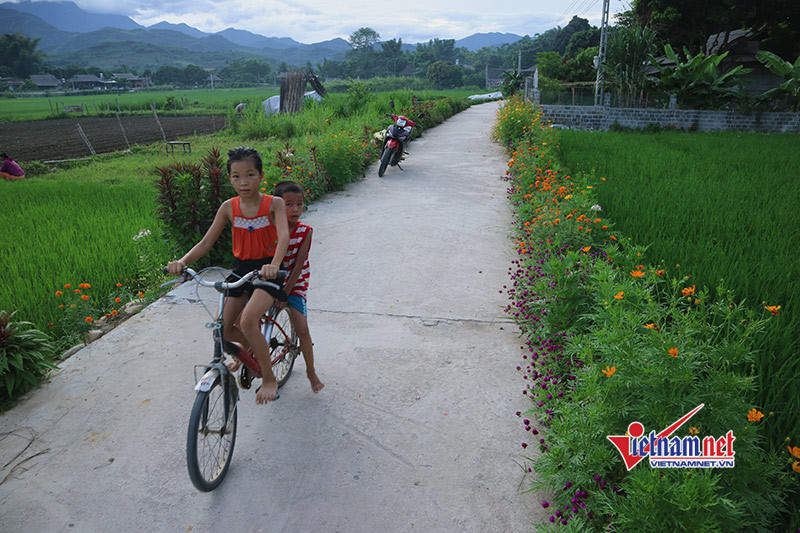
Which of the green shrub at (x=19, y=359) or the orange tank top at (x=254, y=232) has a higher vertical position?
the orange tank top at (x=254, y=232)

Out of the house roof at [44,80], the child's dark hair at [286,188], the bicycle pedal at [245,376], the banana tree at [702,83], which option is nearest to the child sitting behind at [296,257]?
the child's dark hair at [286,188]

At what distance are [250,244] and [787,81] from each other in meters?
18.7

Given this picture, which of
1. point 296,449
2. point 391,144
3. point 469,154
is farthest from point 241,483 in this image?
point 469,154

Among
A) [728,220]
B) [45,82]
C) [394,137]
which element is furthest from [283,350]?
[45,82]

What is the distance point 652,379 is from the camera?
2012 millimetres

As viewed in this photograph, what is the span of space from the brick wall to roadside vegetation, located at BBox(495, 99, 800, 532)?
13.8 meters

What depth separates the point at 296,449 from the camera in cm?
266

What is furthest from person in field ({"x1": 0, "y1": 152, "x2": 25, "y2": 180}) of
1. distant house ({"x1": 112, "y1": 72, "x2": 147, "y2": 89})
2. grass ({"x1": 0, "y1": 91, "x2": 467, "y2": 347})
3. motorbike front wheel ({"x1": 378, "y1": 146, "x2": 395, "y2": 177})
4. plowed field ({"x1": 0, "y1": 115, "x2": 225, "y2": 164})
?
distant house ({"x1": 112, "y1": 72, "x2": 147, "y2": 89})

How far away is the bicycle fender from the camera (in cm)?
223

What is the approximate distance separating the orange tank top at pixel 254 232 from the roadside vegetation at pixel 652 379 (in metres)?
1.74

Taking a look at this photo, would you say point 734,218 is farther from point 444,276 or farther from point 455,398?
point 455,398

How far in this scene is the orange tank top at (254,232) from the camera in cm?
261

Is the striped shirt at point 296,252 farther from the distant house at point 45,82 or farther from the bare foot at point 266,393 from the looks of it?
the distant house at point 45,82

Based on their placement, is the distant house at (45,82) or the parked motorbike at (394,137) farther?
the distant house at (45,82)
